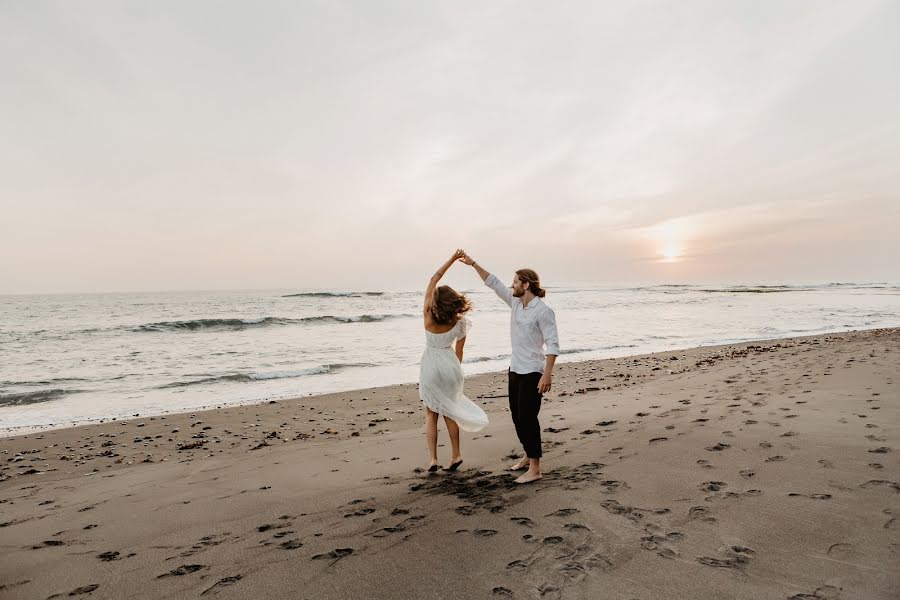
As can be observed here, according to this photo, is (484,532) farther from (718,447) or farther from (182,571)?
(718,447)

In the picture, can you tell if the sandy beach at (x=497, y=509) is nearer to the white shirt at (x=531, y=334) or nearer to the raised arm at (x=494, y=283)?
the white shirt at (x=531, y=334)

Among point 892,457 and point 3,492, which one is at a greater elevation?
point 892,457

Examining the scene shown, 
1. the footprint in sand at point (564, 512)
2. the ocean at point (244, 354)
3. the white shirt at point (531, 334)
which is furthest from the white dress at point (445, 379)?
the ocean at point (244, 354)

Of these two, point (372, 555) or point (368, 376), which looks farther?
point (368, 376)

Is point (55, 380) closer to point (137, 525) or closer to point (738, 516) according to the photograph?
point (137, 525)

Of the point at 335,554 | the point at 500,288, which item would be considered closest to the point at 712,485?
the point at 500,288

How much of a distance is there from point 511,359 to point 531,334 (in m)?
0.45

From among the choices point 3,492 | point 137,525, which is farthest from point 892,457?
point 3,492

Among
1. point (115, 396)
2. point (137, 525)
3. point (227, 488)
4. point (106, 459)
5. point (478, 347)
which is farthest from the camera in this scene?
point (478, 347)

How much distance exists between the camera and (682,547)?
3.25 metres

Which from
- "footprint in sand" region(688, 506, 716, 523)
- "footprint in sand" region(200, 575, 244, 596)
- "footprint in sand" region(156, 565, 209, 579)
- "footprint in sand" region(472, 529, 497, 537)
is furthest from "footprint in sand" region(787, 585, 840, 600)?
"footprint in sand" region(156, 565, 209, 579)

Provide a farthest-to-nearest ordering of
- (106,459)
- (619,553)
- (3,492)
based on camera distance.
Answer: (106,459)
(3,492)
(619,553)

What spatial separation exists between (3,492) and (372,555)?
17.6 feet

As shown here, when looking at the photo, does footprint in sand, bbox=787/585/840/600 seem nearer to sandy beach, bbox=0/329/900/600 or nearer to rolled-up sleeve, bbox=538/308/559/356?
sandy beach, bbox=0/329/900/600
